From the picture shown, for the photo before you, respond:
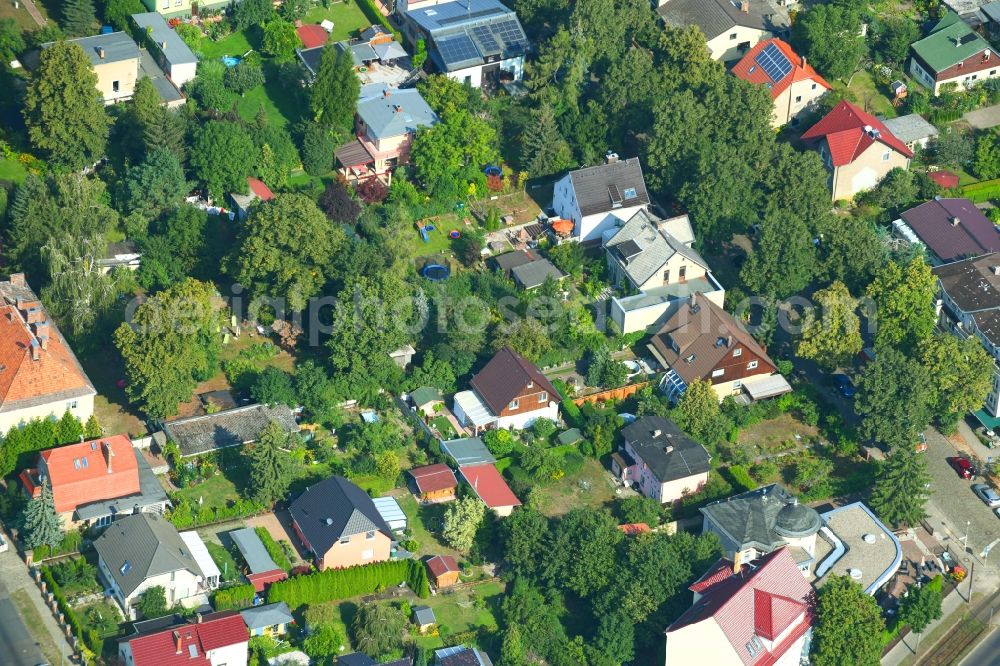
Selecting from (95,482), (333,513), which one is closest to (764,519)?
(333,513)

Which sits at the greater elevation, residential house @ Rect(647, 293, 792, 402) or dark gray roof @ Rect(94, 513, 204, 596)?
residential house @ Rect(647, 293, 792, 402)

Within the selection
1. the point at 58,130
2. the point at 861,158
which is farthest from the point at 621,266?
the point at 58,130

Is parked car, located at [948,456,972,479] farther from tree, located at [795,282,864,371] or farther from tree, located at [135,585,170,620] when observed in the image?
tree, located at [135,585,170,620]

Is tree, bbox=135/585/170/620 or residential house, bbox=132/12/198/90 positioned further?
residential house, bbox=132/12/198/90

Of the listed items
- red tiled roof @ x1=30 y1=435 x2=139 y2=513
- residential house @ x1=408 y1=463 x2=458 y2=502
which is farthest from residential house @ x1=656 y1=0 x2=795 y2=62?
red tiled roof @ x1=30 y1=435 x2=139 y2=513

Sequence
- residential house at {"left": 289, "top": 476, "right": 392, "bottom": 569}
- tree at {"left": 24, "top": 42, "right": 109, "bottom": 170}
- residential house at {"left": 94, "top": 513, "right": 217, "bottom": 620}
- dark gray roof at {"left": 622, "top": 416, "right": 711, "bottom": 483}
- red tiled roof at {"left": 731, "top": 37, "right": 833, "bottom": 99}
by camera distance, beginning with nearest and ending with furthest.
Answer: residential house at {"left": 94, "top": 513, "right": 217, "bottom": 620}
residential house at {"left": 289, "top": 476, "right": 392, "bottom": 569}
dark gray roof at {"left": 622, "top": 416, "right": 711, "bottom": 483}
tree at {"left": 24, "top": 42, "right": 109, "bottom": 170}
red tiled roof at {"left": 731, "top": 37, "right": 833, "bottom": 99}

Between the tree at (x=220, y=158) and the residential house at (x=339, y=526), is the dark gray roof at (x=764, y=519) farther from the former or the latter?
the tree at (x=220, y=158)
